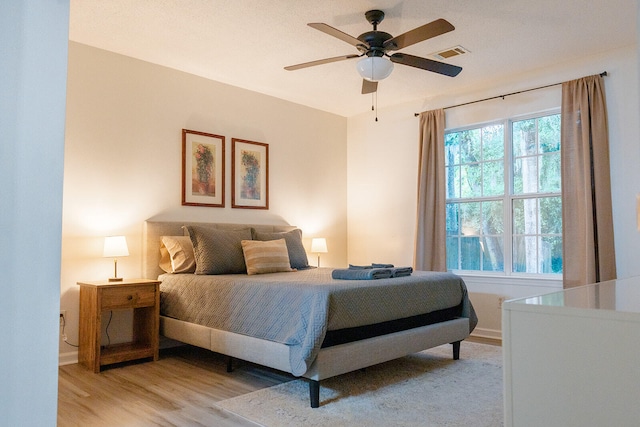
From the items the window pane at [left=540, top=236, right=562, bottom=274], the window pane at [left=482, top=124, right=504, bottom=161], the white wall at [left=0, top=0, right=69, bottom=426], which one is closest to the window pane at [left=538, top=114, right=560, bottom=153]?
the window pane at [left=482, top=124, right=504, bottom=161]

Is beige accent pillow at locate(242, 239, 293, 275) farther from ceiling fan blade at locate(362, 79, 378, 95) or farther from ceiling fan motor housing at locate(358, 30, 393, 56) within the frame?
ceiling fan motor housing at locate(358, 30, 393, 56)

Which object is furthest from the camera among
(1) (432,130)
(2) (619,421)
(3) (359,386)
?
(1) (432,130)

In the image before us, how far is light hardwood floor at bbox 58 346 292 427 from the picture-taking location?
2629mm

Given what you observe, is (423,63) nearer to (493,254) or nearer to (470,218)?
(470,218)

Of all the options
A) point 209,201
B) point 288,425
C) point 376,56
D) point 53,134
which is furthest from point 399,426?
point 209,201

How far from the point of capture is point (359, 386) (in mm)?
3193

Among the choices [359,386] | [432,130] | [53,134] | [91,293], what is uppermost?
[432,130]

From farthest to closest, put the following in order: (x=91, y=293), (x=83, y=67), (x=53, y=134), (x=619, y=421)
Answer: (x=83, y=67)
(x=91, y=293)
(x=53, y=134)
(x=619, y=421)

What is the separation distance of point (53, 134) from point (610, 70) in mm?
4608

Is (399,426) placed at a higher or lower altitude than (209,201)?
lower

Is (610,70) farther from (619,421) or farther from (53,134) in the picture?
(53,134)

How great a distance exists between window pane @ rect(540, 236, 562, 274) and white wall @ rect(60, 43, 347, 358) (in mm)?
2703

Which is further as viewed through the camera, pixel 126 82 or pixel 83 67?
pixel 126 82

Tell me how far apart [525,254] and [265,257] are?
2.66 m
